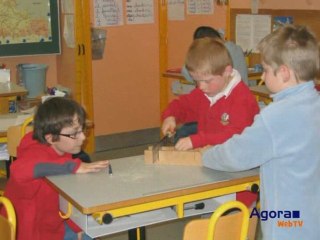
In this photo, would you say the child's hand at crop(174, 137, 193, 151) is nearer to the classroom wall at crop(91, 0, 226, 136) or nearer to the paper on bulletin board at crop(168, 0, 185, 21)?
the classroom wall at crop(91, 0, 226, 136)

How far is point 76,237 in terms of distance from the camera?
2643mm

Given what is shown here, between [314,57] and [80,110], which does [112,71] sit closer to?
[80,110]

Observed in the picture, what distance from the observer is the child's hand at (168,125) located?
9.01ft

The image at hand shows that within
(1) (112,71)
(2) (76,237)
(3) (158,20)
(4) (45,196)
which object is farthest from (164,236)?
(3) (158,20)

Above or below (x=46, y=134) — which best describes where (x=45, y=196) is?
below

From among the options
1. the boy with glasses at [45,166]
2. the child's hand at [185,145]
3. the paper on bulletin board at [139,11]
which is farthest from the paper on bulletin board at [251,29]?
the boy with glasses at [45,166]

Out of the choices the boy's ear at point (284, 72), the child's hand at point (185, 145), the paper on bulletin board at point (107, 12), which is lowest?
the child's hand at point (185, 145)

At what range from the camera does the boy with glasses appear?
2273 millimetres

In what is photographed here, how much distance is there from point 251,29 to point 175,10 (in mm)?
986

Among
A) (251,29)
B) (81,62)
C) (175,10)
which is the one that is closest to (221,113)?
(251,29)

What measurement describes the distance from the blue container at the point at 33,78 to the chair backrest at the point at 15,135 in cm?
253

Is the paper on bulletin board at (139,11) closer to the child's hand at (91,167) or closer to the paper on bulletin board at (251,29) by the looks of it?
the paper on bulletin board at (251,29)

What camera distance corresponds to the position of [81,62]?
18.7 feet

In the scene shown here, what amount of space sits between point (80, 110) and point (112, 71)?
357 centimetres
